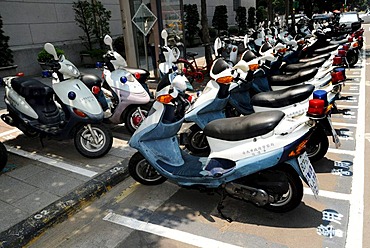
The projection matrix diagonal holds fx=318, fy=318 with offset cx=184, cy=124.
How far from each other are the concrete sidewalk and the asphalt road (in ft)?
0.33

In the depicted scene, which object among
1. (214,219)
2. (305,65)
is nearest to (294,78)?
(305,65)

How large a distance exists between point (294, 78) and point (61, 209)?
429cm

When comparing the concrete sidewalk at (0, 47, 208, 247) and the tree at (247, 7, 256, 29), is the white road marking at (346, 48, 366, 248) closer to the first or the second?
the concrete sidewalk at (0, 47, 208, 247)

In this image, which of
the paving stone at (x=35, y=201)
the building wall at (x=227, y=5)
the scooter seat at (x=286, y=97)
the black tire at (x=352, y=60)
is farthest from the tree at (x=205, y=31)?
the building wall at (x=227, y=5)

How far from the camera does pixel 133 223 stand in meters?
3.25

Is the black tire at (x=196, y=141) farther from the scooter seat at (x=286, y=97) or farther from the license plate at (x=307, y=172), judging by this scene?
the license plate at (x=307, y=172)

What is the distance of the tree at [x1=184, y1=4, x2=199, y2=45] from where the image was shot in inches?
808

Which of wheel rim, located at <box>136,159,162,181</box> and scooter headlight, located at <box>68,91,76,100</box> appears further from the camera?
scooter headlight, located at <box>68,91,76,100</box>

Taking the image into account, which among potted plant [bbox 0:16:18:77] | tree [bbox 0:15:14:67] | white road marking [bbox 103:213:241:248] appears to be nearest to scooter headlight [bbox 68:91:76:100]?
white road marking [bbox 103:213:241:248]

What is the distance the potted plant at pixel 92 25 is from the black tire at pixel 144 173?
10211mm

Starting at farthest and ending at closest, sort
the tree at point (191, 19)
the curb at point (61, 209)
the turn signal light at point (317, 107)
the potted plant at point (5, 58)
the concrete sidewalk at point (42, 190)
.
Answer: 1. the tree at point (191, 19)
2. the potted plant at point (5, 58)
3. the concrete sidewalk at point (42, 190)
4. the curb at point (61, 209)
5. the turn signal light at point (317, 107)

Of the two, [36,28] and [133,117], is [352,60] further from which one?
[36,28]

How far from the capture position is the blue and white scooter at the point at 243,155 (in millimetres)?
2900

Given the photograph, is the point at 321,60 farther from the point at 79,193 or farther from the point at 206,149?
the point at 79,193
